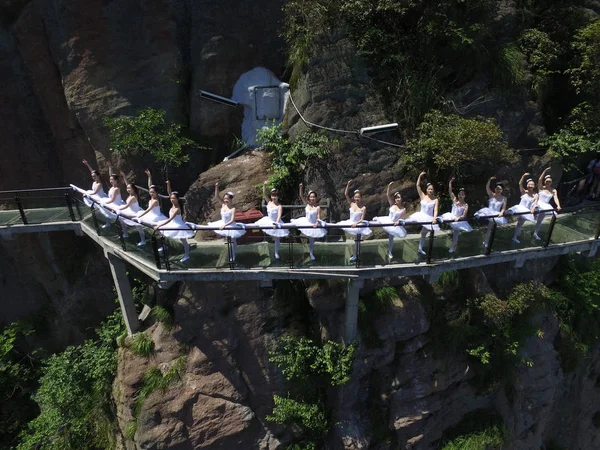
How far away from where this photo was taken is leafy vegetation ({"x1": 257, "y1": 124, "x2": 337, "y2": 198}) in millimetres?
11055

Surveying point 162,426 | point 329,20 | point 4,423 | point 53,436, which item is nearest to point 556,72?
point 329,20

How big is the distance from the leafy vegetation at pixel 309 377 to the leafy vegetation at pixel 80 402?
5.28 metres

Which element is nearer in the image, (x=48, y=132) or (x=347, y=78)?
(x=347, y=78)

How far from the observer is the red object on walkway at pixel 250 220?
957cm

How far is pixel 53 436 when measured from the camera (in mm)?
12586

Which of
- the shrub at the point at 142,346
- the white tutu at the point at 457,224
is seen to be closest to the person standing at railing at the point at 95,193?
the shrub at the point at 142,346

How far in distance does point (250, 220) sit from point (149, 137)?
4.52m

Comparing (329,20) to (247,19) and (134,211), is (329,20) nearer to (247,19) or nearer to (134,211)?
(247,19)

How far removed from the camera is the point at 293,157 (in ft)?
36.9

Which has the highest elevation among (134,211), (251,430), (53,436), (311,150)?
(311,150)

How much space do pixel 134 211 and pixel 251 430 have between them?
6758mm

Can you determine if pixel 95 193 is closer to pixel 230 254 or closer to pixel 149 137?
pixel 149 137

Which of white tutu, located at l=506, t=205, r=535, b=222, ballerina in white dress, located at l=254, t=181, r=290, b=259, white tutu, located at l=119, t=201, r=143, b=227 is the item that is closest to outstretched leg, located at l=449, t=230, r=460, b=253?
white tutu, located at l=506, t=205, r=535, b=222

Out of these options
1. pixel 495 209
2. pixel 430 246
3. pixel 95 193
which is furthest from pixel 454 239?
pixel 95 193
